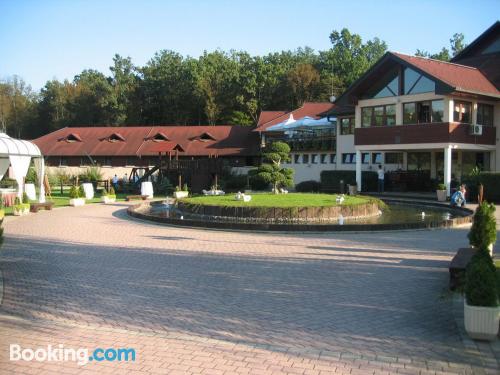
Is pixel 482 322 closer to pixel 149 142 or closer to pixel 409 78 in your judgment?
pixel 409 78

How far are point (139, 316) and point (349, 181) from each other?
27066 mm

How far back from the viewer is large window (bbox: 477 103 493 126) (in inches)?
1140

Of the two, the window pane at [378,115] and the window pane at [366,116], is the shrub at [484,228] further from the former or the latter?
the window pane at [366,116]

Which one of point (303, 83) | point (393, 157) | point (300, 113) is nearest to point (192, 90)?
point (303, 83)

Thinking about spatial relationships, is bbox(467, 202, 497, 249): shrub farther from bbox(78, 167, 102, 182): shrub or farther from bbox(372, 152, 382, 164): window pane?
bbox(78, 167, 102, 182): shrub

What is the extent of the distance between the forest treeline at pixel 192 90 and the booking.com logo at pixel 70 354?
5840 cm

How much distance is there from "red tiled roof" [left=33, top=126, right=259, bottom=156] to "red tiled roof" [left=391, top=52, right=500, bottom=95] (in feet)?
70.3

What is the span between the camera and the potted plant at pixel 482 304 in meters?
5.81

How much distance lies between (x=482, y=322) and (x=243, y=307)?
3193 mm

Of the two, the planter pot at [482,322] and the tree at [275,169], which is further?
the tree at [275,169]

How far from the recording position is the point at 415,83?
29.1 meters

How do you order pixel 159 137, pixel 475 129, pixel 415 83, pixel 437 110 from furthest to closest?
pixel 159 137
pixel 415 83
pixel 437 110
pixel 475 129

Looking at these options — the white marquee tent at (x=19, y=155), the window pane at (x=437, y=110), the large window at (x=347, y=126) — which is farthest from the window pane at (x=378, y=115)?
the white marquee tent at (x=19, y=155)

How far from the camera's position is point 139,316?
22.7ft
